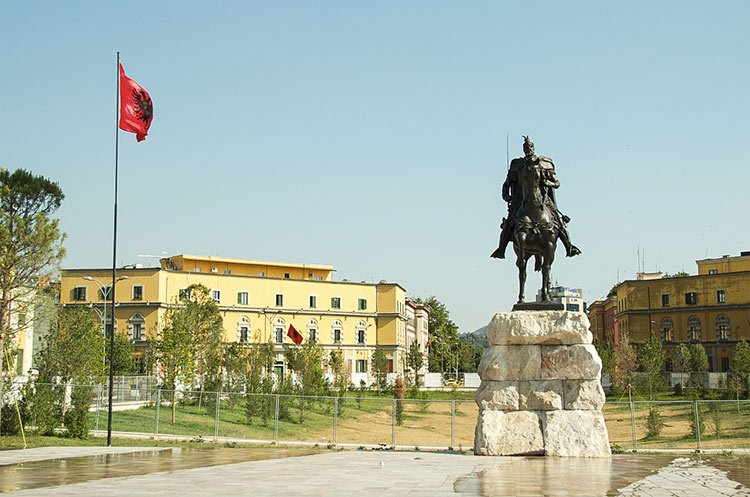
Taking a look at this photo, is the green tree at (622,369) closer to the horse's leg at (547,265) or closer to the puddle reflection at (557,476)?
the horse's leg at (547,265)

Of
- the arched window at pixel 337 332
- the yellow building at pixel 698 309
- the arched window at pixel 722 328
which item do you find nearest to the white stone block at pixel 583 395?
the yellow building at pixel 698 309

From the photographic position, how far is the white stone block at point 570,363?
59.9 feet

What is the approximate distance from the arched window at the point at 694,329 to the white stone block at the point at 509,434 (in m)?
84.0

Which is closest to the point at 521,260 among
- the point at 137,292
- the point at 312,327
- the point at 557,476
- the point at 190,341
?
the point at 557,476

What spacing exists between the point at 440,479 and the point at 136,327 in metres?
77.3

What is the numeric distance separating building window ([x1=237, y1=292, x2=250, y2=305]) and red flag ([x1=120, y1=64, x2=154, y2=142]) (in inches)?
2702

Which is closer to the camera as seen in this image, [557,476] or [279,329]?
[557,476]

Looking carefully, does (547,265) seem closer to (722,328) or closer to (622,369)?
(622,369)

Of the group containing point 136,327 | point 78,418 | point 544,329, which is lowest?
point 78,418

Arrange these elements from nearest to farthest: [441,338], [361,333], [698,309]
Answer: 1. [698,309]
2. [361,333]
3. [441,338]

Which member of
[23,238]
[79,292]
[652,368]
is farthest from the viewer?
[79,292]

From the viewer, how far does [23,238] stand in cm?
2441

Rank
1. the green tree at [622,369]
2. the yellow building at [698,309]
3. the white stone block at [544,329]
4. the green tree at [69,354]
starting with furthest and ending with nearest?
the yellow building at [698,309]
the green tree at [622,369]
the green tree at [69,354]
the white stone block at [544,329]

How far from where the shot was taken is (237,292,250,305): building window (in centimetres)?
9469
